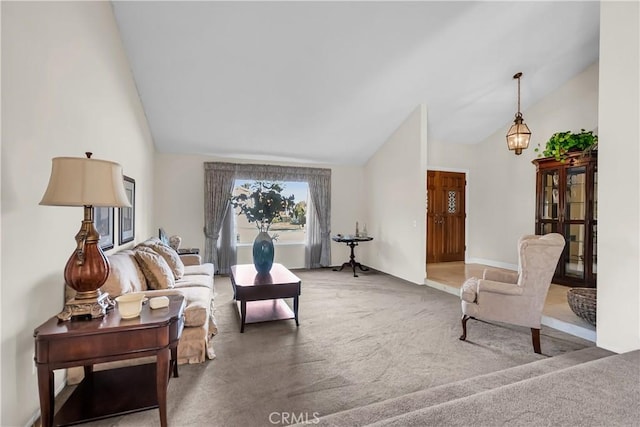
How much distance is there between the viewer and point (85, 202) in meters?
1.64

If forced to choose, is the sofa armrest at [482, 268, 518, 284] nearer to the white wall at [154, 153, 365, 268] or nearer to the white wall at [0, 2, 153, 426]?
the white wall at [0, 2, 153, 426]

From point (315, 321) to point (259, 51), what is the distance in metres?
3.14

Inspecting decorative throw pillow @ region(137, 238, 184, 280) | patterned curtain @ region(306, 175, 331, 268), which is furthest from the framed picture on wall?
patterned curtain @ region(306, 175, 331, 268)

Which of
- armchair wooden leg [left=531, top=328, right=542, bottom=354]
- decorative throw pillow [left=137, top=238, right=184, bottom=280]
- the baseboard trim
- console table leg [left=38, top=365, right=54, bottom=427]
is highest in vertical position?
decorative throw pillow [left=137, top=238, right=184, bottom=280]

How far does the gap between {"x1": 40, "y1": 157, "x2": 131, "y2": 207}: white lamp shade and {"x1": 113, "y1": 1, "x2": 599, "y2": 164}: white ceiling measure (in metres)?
2.16

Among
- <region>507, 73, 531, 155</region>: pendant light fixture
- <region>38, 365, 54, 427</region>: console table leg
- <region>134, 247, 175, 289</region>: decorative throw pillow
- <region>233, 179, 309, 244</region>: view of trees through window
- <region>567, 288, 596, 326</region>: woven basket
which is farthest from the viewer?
<region>233, 179, 309, 244</region>: view of trees through window

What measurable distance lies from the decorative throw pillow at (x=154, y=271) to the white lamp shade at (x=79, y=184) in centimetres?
139

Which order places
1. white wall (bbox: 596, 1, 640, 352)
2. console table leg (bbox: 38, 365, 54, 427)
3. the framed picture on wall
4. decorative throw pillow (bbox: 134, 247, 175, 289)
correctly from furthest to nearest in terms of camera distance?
the framed picture on wall, decorative throw pillow (bbox: 134, 247, 175, 289), white wall (bbox: 596, 1, 640, 352), console table leg (bbox: 38, 365, 54, 427)

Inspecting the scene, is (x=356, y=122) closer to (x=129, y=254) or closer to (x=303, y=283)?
(x=303, y=283)

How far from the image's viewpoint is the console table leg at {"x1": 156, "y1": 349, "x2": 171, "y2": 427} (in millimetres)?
1698

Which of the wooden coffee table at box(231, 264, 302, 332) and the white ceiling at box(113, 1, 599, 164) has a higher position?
the white ceiling at box(113, 1, 599, 164)

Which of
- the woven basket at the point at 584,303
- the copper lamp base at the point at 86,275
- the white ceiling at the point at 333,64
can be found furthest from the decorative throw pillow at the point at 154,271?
the woven basket at the point at 584,303

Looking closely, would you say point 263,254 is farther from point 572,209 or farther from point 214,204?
point 572,209

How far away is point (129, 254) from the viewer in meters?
3.00
